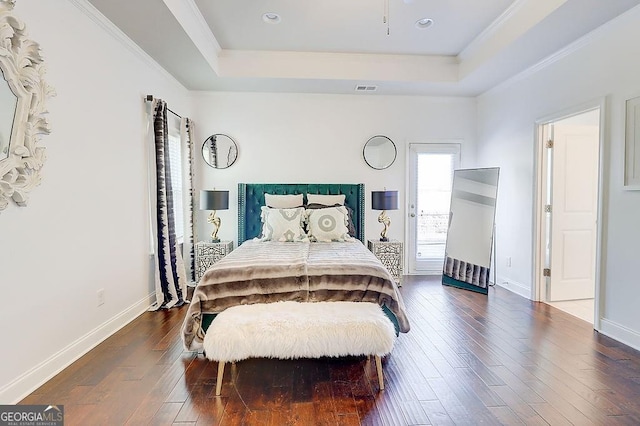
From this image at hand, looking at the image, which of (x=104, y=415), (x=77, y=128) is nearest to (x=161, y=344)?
(x=104, y=415)

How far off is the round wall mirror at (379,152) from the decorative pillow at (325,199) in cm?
81

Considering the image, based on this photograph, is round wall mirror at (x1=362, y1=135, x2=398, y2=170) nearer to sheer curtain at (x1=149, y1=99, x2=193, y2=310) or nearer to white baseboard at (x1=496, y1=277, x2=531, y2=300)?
white baseboard at (x1=496, y1=277, x2=531, y2=300)

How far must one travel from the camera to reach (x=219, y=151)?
16.4ft

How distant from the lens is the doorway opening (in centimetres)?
394

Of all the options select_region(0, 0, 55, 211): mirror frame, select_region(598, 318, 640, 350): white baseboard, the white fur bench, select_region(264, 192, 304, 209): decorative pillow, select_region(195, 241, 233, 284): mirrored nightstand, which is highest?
select_region(0, 0, 55, 211): mirror frame

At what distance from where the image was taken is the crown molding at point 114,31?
2.65m

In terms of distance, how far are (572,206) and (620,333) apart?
1.57m

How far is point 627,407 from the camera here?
6.53 ft

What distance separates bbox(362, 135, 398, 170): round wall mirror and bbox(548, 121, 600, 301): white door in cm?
204

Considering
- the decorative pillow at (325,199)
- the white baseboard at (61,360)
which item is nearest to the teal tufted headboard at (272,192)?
the decorative pillow at (325,199)

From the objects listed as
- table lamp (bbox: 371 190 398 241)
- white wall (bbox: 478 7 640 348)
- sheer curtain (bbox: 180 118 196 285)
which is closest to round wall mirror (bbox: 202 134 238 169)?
sheer curtain (bbox: 180 118 196 285)

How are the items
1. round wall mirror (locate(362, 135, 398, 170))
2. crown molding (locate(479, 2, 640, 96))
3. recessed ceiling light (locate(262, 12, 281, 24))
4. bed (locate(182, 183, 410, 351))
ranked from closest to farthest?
bed (locate(182, 183, 410, 351)) → crown molding (locate(479, 2, 640, 96)) → recessed ceiling light (locate(262, 12, 281, 24)) → round wall mirror (locate(362, 135, 398, 170))

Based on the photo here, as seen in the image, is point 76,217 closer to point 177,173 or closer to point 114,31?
point 114,31

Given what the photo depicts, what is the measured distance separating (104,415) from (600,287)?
399 cm
